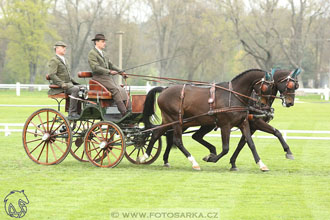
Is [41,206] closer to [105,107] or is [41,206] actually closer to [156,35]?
[105,107]

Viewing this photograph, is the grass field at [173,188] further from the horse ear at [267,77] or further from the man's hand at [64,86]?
the horse ear at [267,77]

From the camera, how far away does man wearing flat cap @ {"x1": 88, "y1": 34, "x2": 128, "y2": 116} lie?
36.2ft

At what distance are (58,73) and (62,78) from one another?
121 mm

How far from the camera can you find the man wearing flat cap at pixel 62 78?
11.3m

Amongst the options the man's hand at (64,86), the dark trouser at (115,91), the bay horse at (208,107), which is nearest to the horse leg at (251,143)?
the bay horse at (208,107)

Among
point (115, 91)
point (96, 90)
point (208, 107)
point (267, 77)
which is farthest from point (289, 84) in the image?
point (96, 90)

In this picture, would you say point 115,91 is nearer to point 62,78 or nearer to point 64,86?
point 64,86

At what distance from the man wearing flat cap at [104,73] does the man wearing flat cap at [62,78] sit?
0.52 m

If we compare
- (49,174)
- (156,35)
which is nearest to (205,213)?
(49,174)

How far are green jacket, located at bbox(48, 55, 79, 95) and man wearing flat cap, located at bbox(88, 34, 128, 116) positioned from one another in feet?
1.96

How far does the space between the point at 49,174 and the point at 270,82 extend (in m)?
4.07

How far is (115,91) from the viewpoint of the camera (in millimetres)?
11055

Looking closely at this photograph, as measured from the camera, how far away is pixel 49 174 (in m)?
10.0

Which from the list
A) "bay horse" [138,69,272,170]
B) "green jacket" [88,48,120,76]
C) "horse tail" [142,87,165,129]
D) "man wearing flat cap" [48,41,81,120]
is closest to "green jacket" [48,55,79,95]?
"man wearing flat cap" [48,41,81,120]
